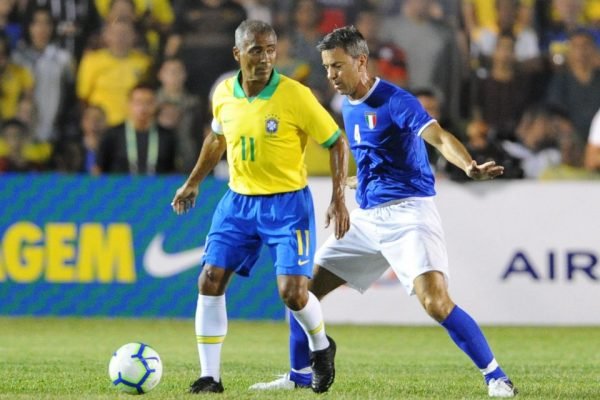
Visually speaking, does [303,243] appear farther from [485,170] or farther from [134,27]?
[134,27]

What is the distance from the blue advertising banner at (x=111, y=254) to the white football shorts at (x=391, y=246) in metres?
4.84

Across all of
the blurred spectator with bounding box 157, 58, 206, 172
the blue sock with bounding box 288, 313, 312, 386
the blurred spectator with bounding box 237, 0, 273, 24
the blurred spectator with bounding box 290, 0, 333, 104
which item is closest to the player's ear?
the blue sock with bounding box 288, 313, 312, 386

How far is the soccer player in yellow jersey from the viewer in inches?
278

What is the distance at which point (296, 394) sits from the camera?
7.09 meters

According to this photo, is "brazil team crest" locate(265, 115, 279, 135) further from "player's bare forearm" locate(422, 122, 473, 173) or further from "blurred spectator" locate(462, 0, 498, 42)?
"blurred spectator" locate(462, 0, 498, 42)

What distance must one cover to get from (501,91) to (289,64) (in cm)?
235

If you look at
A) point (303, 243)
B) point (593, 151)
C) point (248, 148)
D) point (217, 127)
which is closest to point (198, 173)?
point (217, 127)

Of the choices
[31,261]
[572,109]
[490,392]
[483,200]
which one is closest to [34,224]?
[31,261]

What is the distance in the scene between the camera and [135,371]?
6.98 metres

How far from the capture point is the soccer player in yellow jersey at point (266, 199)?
278 inches

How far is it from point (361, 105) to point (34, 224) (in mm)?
6177

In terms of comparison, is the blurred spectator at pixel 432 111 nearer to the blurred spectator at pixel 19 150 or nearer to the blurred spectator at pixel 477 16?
the blurred spectator at pixel 477 16

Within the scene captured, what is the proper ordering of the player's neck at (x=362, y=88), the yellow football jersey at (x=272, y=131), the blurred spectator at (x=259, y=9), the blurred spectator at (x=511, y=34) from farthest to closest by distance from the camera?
the blurred spectator at (x=259, y=9), the blurred spectator at (x=511, y=34), the player's neck at (x=362, y=88), the yellow football jersey at (x=272, y=131)

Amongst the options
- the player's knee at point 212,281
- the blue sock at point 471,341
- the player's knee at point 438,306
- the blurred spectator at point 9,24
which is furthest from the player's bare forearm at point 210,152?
the blurred spectator at point 9,24
